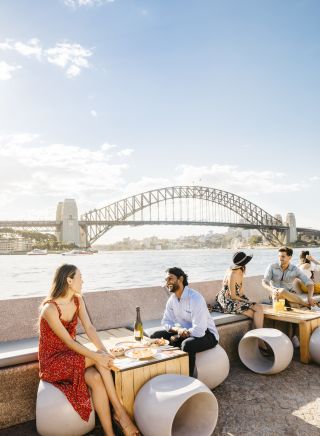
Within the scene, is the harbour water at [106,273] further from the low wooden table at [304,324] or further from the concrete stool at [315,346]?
the concrete stool at [315,346]

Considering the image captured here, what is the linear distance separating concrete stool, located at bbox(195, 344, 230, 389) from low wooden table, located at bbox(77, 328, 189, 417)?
1.28 ft

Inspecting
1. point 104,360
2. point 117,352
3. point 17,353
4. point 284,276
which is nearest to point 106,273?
point 284,276

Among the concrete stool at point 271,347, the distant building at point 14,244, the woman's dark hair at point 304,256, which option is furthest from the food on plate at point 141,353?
the distant building at point 14,244

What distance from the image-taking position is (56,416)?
1.86 meters

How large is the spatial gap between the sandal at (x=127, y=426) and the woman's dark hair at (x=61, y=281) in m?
0.66

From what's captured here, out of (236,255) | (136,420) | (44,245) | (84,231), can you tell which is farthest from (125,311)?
(44,245)

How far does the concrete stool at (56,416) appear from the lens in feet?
6.09

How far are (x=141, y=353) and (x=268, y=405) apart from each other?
2.81ft

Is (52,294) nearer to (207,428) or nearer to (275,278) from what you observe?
(207,428)

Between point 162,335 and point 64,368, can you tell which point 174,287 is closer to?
point 162,335

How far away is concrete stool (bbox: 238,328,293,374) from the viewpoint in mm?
2725

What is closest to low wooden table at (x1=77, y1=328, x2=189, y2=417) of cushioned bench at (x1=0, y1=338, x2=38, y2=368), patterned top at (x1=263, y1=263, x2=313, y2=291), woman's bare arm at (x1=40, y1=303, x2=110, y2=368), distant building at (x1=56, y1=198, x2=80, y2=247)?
woman's bare arm at (x1=40, y1=303, x2=110, y2=368)

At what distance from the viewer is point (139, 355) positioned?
6.75ft

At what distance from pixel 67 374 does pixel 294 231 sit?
54746 millimetres
